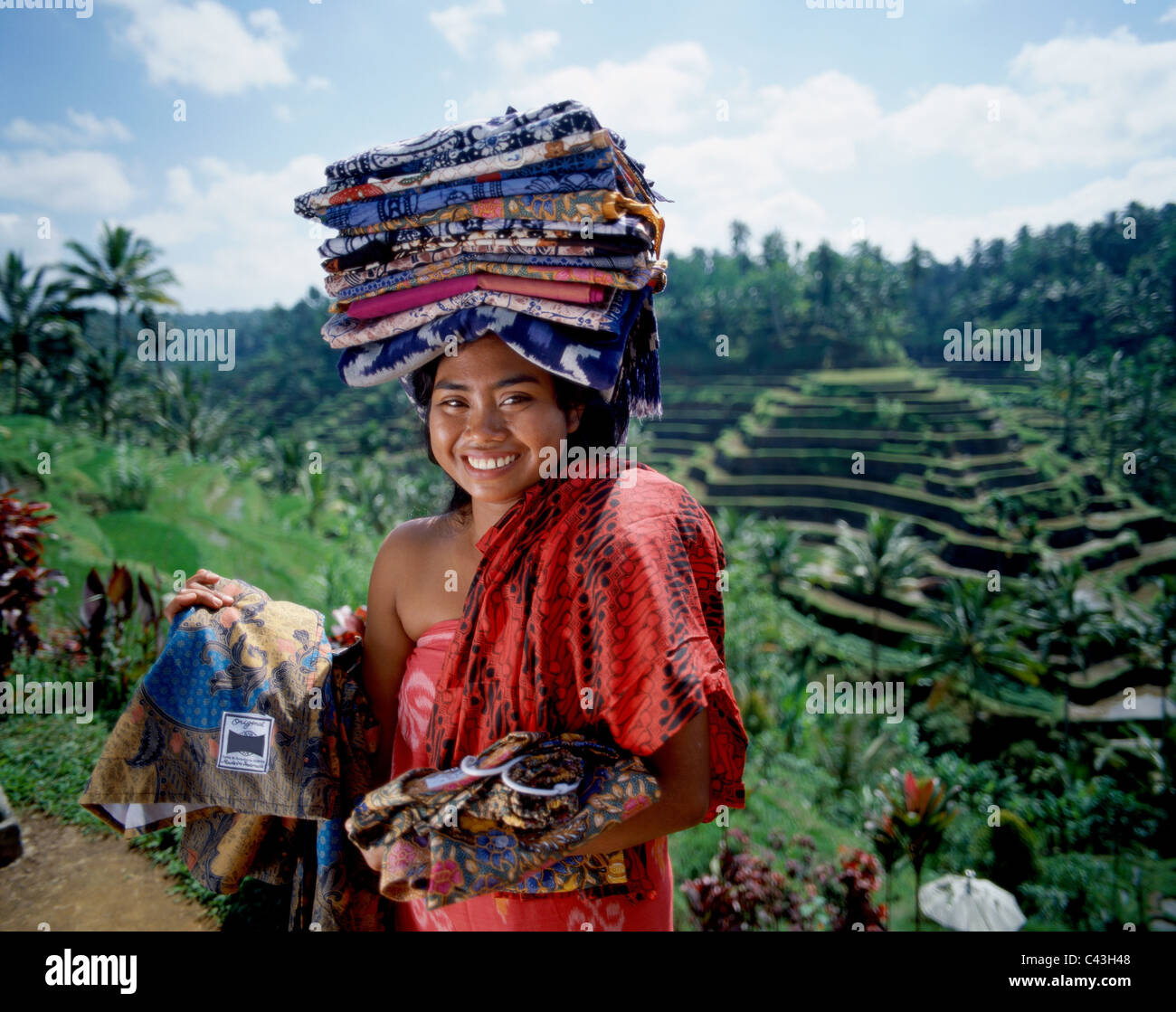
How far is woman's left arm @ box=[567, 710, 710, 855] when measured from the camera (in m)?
1.12

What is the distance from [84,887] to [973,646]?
21.9 metres

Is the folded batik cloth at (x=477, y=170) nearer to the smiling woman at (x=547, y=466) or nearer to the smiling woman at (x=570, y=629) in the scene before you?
the smiling woman at (x=547, y=466)

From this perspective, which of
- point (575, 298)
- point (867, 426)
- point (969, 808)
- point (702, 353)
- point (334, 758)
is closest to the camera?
point (575, 298)

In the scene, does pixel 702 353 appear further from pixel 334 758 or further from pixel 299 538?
pixel 334 758

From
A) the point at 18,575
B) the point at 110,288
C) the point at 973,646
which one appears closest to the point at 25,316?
the point at 110,288

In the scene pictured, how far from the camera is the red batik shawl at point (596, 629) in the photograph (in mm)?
1103

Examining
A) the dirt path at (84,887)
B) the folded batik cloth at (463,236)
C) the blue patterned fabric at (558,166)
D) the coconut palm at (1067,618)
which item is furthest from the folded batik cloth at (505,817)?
the coconut palm at (1067,618)

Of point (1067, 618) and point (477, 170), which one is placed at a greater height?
point (477, 170)

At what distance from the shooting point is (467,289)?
1.26 metres

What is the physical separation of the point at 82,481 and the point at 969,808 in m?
20.4

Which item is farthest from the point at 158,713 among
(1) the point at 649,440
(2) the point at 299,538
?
(1) the point at 649,440

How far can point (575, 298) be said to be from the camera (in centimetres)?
120

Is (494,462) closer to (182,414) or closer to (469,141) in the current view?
(469,141)

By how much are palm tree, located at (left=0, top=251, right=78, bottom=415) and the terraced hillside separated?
2025cm
